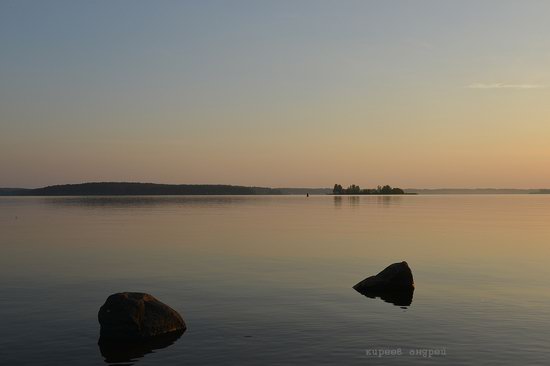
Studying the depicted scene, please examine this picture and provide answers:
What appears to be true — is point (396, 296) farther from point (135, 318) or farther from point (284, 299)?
point (135, 318)

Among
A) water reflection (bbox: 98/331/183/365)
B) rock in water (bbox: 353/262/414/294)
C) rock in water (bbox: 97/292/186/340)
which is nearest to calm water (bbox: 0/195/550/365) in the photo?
water reflection (bbox: 98/331/183/365)

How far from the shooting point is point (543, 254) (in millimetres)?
47656

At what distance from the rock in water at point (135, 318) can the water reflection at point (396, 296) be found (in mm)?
11478

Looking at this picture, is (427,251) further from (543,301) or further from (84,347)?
(84,347)

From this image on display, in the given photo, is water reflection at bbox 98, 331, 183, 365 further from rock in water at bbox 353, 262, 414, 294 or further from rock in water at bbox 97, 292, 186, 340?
rock in water at bbox 353, 262, 414, 294

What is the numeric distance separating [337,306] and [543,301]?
10824 mm

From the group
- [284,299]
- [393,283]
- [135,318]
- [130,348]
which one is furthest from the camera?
[393,283]

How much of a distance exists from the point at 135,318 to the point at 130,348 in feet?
4.96

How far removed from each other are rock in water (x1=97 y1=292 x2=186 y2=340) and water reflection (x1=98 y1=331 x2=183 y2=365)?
35cm

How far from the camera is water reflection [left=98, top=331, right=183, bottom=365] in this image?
18.9 metres

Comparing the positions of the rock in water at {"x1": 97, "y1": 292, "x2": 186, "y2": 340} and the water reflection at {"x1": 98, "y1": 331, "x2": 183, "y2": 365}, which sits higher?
the rock in water at {"x1": 97, "y1": 292, "x2": 186, "y2": 340}

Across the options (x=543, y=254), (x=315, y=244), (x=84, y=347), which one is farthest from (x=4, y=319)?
(x=543, y=254)

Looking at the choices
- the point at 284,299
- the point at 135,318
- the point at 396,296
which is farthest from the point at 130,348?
the point at 396,296

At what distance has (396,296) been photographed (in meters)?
29.8
